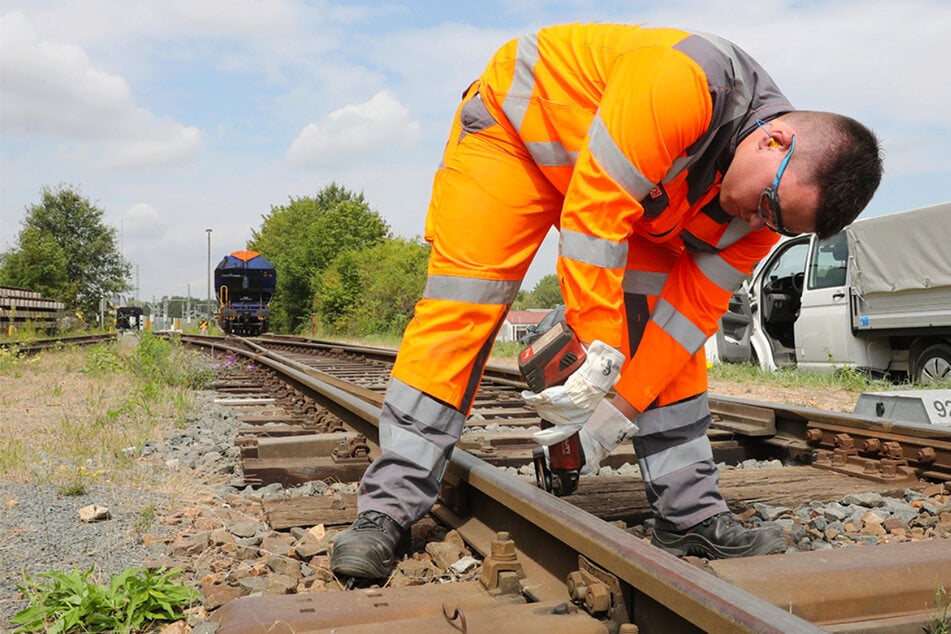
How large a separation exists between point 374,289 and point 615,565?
28121 mm

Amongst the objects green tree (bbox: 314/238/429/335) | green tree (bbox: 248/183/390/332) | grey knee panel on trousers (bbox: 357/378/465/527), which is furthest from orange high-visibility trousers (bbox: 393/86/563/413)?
green tree (bbox: 248/183/390/332)

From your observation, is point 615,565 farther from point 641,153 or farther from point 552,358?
point 641,153

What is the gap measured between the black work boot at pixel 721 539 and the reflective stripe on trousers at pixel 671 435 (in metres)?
0.04

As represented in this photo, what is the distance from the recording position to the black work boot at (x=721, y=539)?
2.37m

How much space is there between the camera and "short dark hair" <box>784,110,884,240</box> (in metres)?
2.03

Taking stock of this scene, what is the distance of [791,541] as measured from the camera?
2572mm

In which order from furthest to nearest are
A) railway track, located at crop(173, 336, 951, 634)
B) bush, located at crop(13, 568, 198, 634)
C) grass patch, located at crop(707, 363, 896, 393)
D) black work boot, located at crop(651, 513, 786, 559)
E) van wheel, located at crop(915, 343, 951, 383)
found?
grass patch, located at crop(707, 363, 896, 393) → van wheel, located at crop(915, 343, 951, 383) → black work boot, located at crop(651, 513, 786, 559) → bush, located at crop(13, 568, 198, 634) → railway track, located at crop(173, 336, 951, 634)

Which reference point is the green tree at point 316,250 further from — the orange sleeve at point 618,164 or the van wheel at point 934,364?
the orange sleeve at point 618,164

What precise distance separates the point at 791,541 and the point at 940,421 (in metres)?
1.81

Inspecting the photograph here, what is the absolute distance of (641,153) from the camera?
6.61 feet

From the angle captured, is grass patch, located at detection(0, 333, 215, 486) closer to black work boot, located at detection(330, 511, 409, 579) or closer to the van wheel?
black work boot, located at detection(330, 511, 409, 579)

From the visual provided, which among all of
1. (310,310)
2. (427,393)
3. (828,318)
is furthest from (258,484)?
(310,310)

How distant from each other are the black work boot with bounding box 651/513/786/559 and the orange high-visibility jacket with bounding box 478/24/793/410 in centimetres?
42

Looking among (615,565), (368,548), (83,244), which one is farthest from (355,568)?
(83,244)
